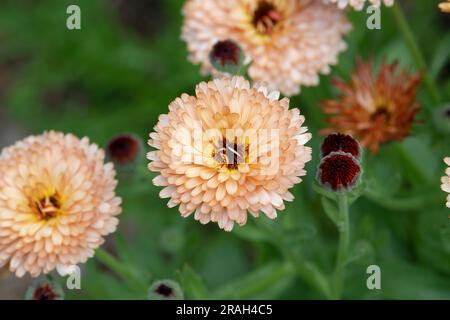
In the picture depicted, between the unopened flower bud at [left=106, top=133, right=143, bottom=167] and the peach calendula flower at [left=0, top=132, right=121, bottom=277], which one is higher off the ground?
the unopened flower bud at [left=106, top=133, right=143, bottom=167]

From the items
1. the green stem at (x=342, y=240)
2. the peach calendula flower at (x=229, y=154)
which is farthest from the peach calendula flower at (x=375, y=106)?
the peach calendula flower at (x=229, y=154)

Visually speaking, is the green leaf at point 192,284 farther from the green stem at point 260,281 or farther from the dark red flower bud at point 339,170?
the dark red flower bud at point 339,170

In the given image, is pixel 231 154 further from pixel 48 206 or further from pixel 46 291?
pixel 46 291

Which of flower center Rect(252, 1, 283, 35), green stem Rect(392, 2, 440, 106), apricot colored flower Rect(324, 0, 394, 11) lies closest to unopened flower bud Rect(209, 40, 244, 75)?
flower center Rect(252, 1, 283, 35)

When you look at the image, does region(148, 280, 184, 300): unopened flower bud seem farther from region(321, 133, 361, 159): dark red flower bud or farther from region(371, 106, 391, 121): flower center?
region(371, 106, 391, 121): flower center

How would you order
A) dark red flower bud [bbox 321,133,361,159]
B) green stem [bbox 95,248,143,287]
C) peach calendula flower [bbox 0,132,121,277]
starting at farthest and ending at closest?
1. green stem [bbox 95,248,143,287]
2. peach calendula flower [bbox 0,132,121,277]
3. dark red flower bud [bbox 321,133,361,159]

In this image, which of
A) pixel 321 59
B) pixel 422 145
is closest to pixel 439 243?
pixel 422 145

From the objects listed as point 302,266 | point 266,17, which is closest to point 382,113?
point 266,17

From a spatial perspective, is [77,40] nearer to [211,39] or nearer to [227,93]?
[211,39]
